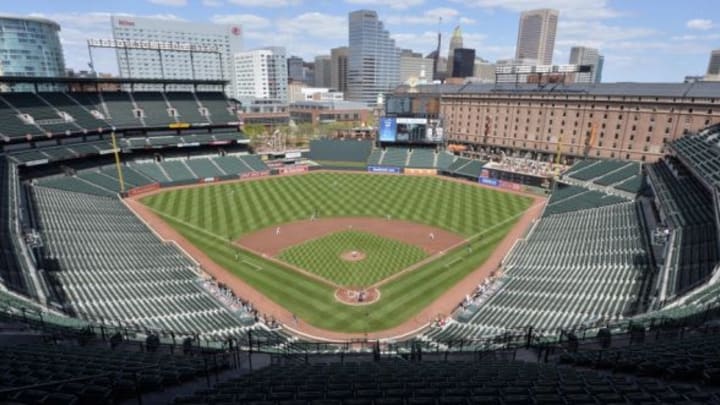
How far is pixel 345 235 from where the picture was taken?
45375mm

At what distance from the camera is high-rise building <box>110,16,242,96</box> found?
165875mm

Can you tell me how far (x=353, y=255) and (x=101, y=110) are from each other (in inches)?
2211

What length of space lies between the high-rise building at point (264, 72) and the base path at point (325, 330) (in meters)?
154

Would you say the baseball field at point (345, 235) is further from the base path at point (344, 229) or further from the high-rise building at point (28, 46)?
the high-rise building at point (28, 46)

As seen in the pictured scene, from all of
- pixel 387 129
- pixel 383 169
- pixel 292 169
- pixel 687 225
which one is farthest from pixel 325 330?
pixel 387 129

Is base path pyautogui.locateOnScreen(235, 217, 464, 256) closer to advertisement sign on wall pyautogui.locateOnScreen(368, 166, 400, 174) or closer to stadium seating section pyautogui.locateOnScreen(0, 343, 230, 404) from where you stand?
advertisement sign on wall pyautogui.locateOnScreen(368, 166, 400, 174)

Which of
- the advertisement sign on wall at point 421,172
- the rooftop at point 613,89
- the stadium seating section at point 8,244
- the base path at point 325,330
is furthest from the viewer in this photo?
the advertisement sign on wall at point 421,172

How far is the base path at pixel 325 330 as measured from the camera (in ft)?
91.6

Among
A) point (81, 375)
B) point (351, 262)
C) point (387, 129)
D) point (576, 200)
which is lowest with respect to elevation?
point (351, 262)

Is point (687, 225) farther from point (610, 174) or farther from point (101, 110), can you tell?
point (101, 110)

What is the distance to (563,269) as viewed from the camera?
33781 millimetres

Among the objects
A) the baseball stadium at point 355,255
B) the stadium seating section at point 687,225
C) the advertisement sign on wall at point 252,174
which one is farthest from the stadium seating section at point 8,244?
the stadium seating section at point 687,225

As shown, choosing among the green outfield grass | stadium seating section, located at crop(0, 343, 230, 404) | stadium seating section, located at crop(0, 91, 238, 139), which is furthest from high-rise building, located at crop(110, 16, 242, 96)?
stadium seating section, located at crop(0, 343, 230, 404)

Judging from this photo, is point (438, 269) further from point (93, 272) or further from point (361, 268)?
point (93, 272)
